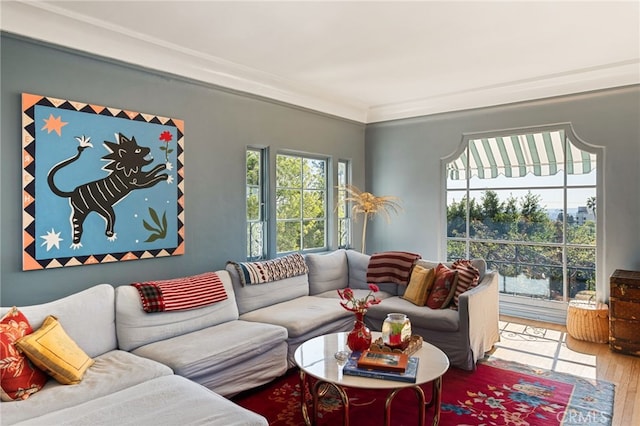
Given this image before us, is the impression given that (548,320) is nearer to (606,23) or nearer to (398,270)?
(398,270)

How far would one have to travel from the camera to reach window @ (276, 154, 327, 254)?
15.8 ft

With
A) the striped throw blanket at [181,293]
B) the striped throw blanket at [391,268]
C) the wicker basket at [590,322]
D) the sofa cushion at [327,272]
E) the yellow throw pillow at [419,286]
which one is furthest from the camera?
the sofa cushion at [327,272]

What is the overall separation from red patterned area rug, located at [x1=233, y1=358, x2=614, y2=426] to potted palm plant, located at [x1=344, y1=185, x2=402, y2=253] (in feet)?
8.46

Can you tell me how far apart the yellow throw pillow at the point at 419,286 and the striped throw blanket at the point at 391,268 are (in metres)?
0.22

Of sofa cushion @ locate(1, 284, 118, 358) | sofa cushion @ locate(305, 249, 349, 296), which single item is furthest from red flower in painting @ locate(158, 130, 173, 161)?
sofa cushion @ locate(305, 249, 349, 296)

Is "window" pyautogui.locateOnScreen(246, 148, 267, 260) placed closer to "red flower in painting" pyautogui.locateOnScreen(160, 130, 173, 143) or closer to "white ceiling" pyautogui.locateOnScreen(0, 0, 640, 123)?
"white ceiling" pyautogui.locateOnScreen(0, 0, 640, 123)

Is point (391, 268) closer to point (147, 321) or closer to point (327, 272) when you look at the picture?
point (327, 272)

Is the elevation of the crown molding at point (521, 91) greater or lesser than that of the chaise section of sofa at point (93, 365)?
greater

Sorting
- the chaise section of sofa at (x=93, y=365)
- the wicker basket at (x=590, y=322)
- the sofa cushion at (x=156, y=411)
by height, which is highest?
the chaise section of sofa at (x=93, y=365)

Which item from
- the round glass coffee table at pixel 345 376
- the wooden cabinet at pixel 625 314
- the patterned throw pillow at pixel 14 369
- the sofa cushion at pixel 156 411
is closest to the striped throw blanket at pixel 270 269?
the round glass coffee table at pixel 345 376

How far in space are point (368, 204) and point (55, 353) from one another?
394 centimetres

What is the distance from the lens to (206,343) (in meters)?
2.86

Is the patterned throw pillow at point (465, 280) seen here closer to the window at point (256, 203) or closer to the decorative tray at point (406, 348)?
the decorative tray at point (406, 348)

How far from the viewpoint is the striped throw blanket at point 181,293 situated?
3029 millimetres
